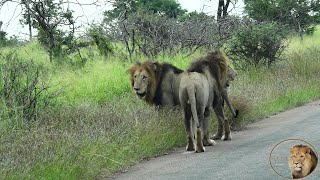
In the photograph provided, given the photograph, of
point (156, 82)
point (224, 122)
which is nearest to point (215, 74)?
point (224, 122)

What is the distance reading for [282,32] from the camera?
79.9ft

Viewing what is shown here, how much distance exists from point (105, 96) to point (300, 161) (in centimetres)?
1300

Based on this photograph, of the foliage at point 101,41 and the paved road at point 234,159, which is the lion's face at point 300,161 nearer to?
the paved road at point 234,159

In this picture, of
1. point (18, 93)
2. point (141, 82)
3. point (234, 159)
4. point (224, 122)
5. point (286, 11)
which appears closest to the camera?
point (234, 159)

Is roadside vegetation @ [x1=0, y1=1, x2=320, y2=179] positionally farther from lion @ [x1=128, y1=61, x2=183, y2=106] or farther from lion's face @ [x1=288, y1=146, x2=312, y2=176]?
lion's face @ [x1=288, y1=146, x2=312, y2=176]

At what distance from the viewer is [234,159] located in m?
8.14

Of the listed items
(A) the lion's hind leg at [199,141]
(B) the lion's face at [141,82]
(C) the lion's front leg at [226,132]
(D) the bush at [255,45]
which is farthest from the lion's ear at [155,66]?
(D) the bush at [255,45]

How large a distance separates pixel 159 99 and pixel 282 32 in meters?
14.6

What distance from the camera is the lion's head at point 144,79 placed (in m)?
10.5

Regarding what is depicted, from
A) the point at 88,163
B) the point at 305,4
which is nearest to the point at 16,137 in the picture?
the point at 88,163

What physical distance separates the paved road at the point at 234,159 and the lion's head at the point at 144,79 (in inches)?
47.0

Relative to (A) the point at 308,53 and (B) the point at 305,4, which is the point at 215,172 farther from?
(B) the point at 305,4

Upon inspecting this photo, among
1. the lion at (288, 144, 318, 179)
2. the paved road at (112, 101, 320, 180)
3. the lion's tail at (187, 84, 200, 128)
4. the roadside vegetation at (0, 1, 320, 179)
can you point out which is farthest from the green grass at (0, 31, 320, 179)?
the lion at (288, 144, 318, 179)

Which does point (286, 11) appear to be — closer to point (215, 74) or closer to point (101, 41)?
point (101, 41)
